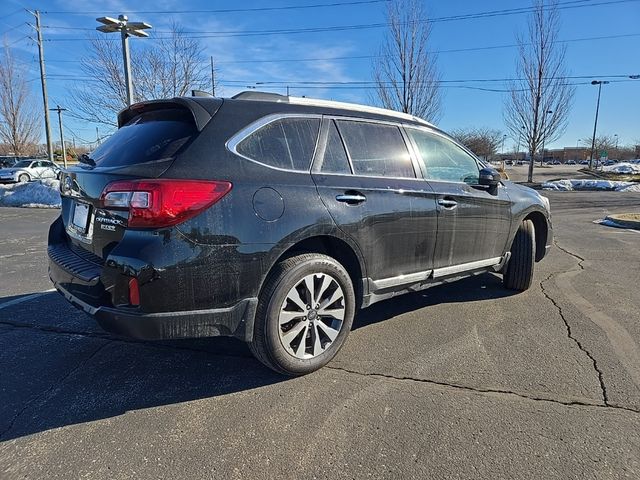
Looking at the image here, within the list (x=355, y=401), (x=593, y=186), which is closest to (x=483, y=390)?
(x=355, y=401)

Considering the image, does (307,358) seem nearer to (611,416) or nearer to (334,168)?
(334,168)

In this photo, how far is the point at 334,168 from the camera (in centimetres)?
314

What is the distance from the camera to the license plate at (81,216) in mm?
2832

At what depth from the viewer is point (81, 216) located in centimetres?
291

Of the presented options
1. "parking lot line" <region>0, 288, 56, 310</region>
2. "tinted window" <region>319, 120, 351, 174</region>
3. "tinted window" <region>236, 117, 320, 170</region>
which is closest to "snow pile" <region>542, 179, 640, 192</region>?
"tinted window" <region>319, 120, 351, 174</region>

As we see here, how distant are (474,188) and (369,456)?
2.81m

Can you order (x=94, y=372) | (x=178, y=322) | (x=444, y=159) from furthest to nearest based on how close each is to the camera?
(x=444, y=159), (x=94, y=372), (x=178, y=322)

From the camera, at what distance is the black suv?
2.44 metres

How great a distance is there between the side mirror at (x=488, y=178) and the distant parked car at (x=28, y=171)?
2637 centimetres

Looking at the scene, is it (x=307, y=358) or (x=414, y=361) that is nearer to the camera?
(x=307, y=358)

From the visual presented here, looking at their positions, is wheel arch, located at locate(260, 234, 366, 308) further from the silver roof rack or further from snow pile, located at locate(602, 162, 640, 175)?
snow pile, located at locate(602, 162, 640, 175)

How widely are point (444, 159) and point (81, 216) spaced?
3046 millimetres

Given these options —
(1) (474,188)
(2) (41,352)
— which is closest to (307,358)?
(2) (41,352)

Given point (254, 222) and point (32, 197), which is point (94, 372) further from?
point (32, 197)
